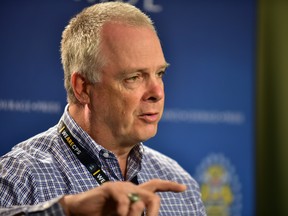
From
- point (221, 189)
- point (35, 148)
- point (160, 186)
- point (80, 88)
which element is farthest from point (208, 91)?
point (160, 186)

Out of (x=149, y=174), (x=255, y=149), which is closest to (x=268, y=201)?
(x=255, y=149)

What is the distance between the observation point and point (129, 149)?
207 centimetres

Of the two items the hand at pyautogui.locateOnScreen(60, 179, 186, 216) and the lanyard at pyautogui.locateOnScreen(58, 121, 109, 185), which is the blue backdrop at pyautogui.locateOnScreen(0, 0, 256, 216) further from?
the hand at pyautogui.locateOnScreen(60, 179, 186, 216)

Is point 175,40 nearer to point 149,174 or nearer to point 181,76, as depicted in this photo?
point 181,76

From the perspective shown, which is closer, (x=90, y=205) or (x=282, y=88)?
(x=90, y=205)

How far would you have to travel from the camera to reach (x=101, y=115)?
6.71ft

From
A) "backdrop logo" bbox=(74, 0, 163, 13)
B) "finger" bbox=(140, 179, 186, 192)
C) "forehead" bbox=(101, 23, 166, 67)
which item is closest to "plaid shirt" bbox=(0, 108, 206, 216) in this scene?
"forehead" bbox=(101, 23, 166, 67)

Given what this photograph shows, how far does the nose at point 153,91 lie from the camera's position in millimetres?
1960

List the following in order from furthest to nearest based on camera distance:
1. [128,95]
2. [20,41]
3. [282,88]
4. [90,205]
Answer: [282,88], [20,41], [128,95], [90,205]

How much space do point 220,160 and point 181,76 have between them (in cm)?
49

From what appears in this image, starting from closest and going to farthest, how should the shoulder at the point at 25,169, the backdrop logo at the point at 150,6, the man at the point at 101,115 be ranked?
the shoulder at the point at 25,169
the man at the point at 101,115
the backdrop logo at the point at 150,6

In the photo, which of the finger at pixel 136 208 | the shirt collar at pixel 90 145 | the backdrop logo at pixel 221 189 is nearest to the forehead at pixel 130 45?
the shirt collar at pixel 90 145

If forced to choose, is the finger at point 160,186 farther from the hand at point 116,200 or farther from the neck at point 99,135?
the neck at point 99,135

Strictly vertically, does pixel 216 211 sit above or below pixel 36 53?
below
